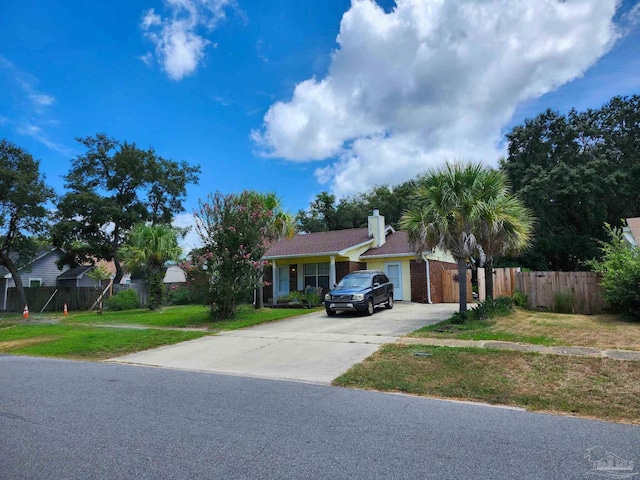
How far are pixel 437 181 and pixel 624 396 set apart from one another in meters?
8.69

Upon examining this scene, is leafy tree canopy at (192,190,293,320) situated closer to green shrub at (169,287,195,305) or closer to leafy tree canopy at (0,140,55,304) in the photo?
green shrub at (169,287,195,305)

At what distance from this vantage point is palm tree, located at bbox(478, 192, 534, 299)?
42.3 ft

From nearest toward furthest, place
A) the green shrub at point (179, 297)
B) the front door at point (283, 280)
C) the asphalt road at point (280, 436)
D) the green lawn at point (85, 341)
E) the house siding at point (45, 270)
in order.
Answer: the asphalt road at point (280, 436)
the green lawn at point (85, 341)
the front door at point (283, 280)
the green shrub at point (179, 297)
the house siding at point (45, 270)

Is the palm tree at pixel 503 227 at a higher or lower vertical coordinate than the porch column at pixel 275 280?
higher

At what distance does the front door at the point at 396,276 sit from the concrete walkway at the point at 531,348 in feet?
40.7

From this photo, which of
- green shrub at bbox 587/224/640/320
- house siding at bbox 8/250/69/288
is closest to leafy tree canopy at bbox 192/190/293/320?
green shrub at bbox 587/224/640/320

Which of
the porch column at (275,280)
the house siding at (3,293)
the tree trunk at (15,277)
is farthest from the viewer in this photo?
the house siding at (3,293)

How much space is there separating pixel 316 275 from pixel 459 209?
40.9ft

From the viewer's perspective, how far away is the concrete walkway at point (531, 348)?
8.12 metres

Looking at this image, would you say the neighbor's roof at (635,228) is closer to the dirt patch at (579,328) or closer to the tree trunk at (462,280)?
the dirt patch at (579,328)

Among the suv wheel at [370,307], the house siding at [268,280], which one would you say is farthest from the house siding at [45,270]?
the suv wheel at [370,307]

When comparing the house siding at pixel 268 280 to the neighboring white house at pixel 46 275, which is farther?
the neighboring white house at pixel 46 275

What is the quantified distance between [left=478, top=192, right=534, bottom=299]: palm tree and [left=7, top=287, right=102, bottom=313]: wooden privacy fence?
24.6 m

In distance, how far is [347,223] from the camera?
44094mm
